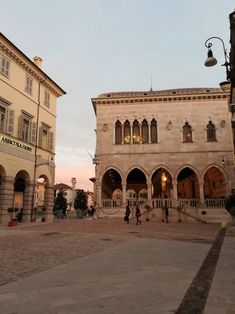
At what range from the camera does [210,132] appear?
35312 millimetres

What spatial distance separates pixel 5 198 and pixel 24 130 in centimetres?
625

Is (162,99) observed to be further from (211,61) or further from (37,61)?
(211,61)

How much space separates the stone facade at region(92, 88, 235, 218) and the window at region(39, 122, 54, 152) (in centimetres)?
834

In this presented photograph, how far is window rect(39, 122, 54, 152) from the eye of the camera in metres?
27.2

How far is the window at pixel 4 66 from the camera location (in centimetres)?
2223

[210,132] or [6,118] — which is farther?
[210,132]

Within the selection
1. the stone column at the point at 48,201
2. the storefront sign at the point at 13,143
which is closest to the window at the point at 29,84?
the storefront sign at the point at 13,143

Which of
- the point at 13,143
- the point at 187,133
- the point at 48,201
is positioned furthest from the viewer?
the point at 187,133

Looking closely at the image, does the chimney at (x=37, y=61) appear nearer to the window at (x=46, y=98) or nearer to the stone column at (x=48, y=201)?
the window at (x=46, y=98)

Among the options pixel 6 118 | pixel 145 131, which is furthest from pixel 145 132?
pixel 6 118

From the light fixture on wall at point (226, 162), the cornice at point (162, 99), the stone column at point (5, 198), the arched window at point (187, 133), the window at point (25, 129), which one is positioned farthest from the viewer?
the cornice at point (162, 99)

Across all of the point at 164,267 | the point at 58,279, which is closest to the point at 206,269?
the point at 164,267

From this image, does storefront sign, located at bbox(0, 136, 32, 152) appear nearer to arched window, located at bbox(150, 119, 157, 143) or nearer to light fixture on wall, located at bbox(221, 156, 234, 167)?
arched window, located at bbox(150, 119, 157, 143)

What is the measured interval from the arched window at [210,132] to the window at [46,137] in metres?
18.7
